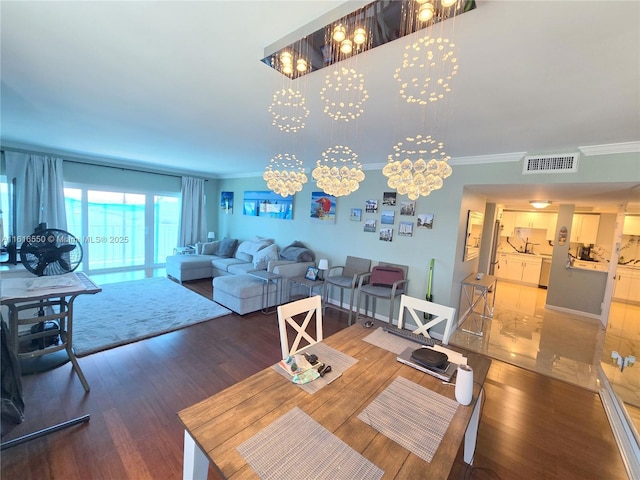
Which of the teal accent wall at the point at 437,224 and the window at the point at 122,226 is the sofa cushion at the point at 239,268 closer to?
the teal accent wall at the point at 437,224

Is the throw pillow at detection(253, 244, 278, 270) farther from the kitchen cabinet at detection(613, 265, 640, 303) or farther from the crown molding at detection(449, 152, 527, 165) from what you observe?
the kitchen cabinet at detection(613, 265, 640, 303)

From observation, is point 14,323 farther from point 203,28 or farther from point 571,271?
point 571,271

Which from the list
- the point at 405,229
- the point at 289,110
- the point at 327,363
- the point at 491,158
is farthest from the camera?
the point at 405,229

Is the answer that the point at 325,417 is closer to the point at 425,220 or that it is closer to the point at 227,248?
the point at 425,220

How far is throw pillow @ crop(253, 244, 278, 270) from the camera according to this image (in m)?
4.75

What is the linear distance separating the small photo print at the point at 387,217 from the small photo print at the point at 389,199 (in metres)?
0.11

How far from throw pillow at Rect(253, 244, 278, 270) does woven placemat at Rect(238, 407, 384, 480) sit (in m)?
3.77

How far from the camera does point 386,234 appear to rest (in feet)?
13.3

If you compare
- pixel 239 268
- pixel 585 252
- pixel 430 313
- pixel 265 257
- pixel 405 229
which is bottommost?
pixel 239 268

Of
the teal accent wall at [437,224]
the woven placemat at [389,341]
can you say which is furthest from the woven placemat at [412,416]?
the teal accent wall at [437,224]

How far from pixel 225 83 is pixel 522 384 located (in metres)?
3.83

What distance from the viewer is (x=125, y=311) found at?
12.3ft

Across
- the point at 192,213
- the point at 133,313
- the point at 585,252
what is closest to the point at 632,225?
the point at 585,252

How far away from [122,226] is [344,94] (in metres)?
6.27
